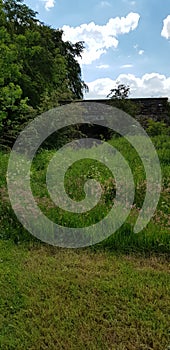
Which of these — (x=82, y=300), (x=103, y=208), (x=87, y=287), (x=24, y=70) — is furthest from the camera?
(x=24, y=70)

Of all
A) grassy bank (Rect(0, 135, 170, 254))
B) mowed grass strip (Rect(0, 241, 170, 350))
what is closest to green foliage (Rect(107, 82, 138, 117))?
grassy bank (Rect(0, 135, 170, 254))

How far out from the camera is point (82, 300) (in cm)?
229

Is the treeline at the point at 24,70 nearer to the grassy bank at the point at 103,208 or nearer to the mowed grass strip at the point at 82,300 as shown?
the grassy bank at the point at 103,208

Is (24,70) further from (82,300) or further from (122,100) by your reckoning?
(82,300)

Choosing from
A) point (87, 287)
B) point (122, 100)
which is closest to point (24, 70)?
point (122, 100)

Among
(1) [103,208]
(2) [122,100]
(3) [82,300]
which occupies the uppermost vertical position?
(2) [122,100]

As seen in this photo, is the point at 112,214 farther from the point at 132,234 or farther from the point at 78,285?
the point at 78,285

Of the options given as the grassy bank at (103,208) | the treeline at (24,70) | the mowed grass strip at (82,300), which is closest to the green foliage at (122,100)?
the treeline at (24,70)

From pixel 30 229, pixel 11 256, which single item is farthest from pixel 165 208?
pixel 11 256

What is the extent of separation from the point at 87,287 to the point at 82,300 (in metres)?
0.18

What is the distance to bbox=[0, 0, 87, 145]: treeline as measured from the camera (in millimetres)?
5984

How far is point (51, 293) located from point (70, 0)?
22.1ft

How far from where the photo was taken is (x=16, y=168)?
16.0 feet

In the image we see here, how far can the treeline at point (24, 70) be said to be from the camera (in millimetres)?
5984
